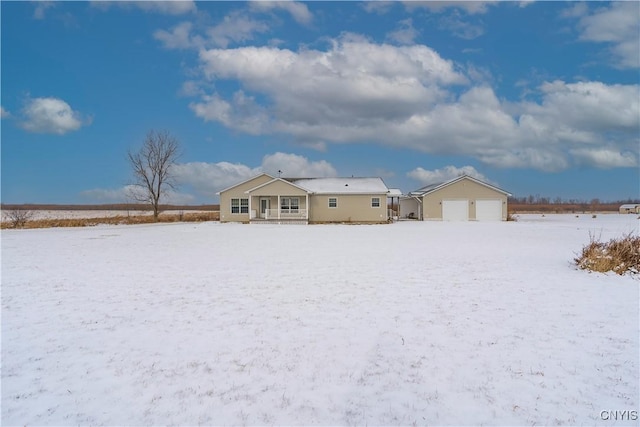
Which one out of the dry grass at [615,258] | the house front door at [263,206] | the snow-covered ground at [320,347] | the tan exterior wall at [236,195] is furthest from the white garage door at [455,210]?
the snow-covered ground at [320,347]

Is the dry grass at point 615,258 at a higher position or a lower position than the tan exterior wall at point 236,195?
lower

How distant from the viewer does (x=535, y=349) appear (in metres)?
5.55

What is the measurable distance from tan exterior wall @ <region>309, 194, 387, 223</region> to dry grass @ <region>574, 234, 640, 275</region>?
26.2 metres

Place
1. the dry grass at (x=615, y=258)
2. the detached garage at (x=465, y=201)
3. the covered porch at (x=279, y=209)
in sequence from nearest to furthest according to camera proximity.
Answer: the dry grass at (x=615, y=258) < the covered porch at (x=279, y=209) < the detached garage at (x=465, y=201)

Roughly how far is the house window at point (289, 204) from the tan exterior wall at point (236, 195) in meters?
2.79

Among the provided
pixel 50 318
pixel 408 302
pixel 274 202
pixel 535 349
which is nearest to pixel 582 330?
pixel 535 349

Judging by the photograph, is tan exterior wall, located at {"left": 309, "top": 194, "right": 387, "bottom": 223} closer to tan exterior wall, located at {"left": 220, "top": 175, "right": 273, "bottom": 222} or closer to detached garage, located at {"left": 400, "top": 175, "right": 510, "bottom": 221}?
detached garage, located at {"left": 400, "top": 175, "right": 510, "bottom": 221}

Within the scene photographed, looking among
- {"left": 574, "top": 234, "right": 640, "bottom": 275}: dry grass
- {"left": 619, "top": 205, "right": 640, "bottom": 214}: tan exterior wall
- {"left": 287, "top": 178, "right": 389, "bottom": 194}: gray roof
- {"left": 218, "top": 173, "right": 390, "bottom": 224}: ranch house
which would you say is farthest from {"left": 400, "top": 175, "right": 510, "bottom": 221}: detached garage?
{"left": 619, "top": 205, "right": 640, "bottom": 214}: tan exterior wall

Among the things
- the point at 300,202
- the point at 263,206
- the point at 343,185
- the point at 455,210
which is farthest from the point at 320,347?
the point at 455,210

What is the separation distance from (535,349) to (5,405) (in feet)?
20.7

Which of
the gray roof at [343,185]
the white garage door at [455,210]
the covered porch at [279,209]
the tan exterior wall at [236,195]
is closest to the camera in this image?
the covered porch at [279,209]

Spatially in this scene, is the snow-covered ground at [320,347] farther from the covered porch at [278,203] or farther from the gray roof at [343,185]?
the gray roof at [343,185]

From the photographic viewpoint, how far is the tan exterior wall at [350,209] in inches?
1489

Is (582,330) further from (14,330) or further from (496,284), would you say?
(14,330)
